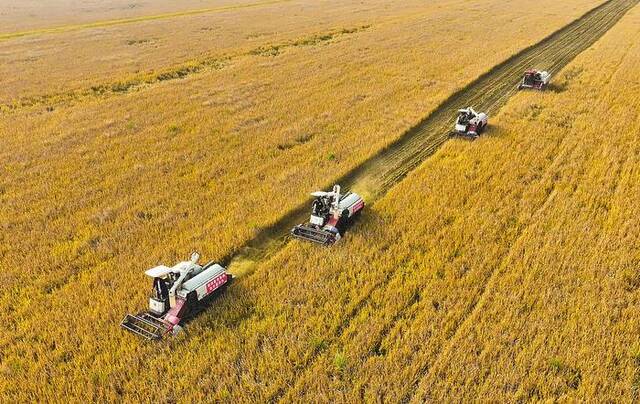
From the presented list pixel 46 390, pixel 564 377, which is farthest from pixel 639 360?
pixel 46 390

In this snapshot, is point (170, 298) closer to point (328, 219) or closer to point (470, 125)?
point (328, 219)

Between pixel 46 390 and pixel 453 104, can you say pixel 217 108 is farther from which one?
pixel 46 390

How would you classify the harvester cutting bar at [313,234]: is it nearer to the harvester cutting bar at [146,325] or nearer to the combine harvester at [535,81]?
the harvester cutting bar at [146,325]

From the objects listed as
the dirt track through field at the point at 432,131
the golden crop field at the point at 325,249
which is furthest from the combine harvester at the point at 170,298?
the dirt track through field at the point at 432,131

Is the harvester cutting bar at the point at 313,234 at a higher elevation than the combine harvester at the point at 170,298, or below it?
below

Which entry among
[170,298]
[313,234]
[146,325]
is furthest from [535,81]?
[146,325]

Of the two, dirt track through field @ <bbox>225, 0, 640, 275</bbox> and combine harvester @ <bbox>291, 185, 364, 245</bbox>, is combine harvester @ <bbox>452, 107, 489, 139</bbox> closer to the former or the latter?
dirt track through field @ <bbox>225, 0, 640, 275</bbox>
